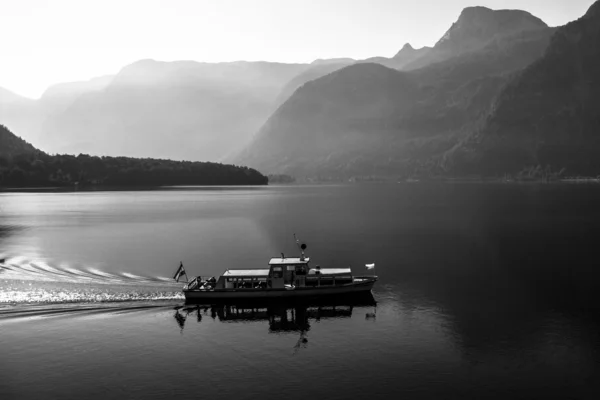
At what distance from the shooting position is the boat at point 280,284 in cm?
6638

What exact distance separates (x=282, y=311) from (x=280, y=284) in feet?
16.0

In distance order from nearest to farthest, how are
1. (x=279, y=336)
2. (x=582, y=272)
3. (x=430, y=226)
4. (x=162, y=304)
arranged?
(x=279, y=336)
(x=162, y=304)
(x=582, y=272)
(x=430, y=226)

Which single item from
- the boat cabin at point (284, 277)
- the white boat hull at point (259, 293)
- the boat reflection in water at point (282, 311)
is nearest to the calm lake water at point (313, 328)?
the boat reflection in water at point (282, 311)

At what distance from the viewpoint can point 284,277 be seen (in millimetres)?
69312

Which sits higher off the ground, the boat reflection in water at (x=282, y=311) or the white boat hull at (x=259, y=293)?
the white boat hull at (x=259, y=293)

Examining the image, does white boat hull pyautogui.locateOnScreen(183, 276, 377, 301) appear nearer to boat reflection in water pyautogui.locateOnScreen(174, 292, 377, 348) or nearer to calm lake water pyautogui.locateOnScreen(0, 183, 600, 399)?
boat reflection in water pyautogui.locateOnScreen(174, 292, 377, 348)

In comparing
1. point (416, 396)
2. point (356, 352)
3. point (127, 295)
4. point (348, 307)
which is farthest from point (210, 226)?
point (416, 396)

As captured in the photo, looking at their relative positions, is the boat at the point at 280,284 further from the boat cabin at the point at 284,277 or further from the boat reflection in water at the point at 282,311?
the boat reflection in water at the point at 282,311

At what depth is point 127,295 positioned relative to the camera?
225 ft

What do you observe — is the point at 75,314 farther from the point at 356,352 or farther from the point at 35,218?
the point at 35,218

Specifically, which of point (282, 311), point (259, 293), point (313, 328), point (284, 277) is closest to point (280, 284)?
point (284, 277)

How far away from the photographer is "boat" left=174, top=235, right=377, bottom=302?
66.4m

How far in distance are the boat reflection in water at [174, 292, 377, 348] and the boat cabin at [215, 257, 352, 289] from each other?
2.40 meters

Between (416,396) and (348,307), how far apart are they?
82.9 ft
